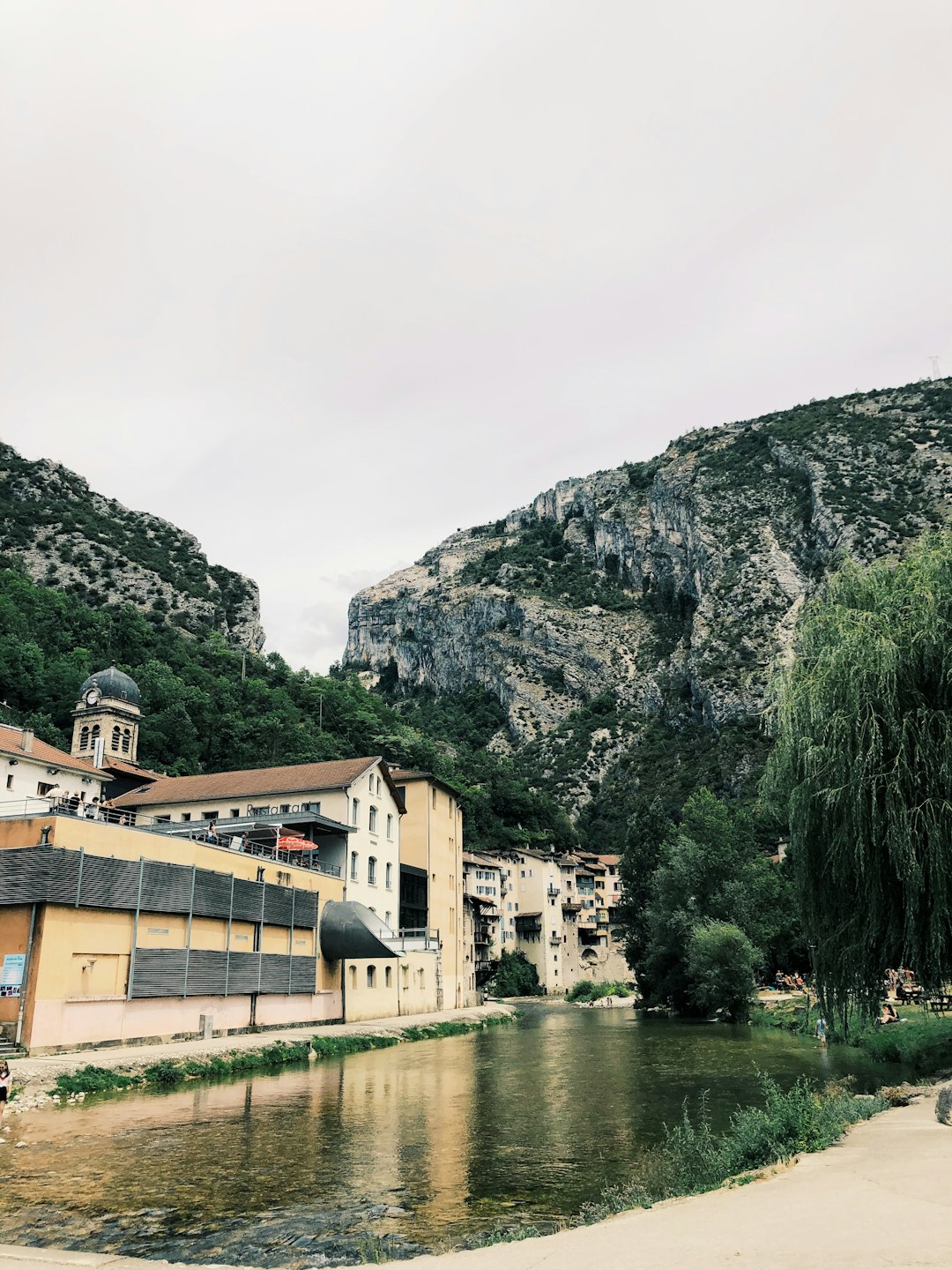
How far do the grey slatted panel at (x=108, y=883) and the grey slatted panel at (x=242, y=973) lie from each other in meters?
6.65

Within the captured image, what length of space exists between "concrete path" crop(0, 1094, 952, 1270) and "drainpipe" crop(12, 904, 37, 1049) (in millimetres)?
17231

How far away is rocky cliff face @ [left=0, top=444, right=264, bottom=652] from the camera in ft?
417

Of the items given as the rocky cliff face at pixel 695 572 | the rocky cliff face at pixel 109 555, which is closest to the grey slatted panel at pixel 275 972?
the rocky cliff face at pixel 695 572

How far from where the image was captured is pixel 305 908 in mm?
41000

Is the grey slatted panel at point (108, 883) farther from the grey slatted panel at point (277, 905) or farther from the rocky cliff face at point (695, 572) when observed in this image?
the rocky cliff face at point (695, 572)

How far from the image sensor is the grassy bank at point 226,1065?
885 inches

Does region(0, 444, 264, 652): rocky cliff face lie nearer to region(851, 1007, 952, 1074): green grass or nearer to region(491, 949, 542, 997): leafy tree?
region(491, 949, 542, 997): leafy tree

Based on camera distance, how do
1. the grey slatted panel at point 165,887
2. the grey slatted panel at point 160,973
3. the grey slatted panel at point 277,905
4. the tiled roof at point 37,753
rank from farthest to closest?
the tiled roof at point 37,753 → the grey slatted panel at point 277,905 → the grey slatted panel at point 165,887 → the grey slatted panel at point 160,973

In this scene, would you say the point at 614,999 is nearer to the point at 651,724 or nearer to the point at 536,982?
the point at 536,982

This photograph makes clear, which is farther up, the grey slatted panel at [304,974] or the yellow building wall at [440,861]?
the yellow building wall at [440,861]

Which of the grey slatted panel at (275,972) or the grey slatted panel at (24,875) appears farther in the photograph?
the grey slatted panel at (275,972)

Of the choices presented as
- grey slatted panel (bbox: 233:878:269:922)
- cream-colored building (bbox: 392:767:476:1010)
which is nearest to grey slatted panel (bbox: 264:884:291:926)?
grey slatted panel (bbox: 233:878:269:922)

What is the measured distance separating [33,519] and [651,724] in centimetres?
9694

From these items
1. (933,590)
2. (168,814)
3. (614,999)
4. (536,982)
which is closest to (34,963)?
(933,590)
